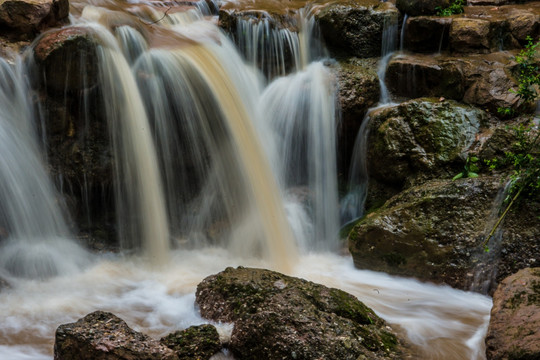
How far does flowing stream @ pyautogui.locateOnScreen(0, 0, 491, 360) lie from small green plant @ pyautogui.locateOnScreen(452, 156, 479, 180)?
134cm

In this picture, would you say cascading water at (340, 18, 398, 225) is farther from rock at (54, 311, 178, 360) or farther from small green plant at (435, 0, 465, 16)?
rock at (54, 311, 178, 360)

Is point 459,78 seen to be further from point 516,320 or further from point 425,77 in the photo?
point 516,320

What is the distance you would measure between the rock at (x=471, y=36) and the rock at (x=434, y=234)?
8.39 feet

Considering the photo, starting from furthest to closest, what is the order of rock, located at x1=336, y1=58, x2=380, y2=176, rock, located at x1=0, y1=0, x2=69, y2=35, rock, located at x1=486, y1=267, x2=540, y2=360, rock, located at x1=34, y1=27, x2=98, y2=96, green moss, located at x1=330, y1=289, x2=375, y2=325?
rock, located at x1=336, y1=58, x2=380, y2=176, rock, located at x1=0, y1=0, x2=69, y2=35, rock, located at x1=34, y1=27, x2=98, y2=96, green moss, located at x1=330, y1=289, x2=375, y2=325, rock, located at x1=486, y1=267, x2=540, y2=360

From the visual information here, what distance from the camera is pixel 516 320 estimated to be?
3.16 meters

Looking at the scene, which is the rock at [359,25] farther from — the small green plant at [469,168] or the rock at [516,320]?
the rock at [516,320]

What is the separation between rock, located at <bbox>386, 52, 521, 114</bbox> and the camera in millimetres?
5730

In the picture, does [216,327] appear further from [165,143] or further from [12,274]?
[165,143]

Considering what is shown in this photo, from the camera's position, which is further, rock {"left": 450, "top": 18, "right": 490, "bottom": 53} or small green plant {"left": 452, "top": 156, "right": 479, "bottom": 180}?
rock {"left": 450, "top": 18, "right": 490, "bottom": 53}

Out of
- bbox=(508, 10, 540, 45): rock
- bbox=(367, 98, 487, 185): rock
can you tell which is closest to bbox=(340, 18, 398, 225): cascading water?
bbox=(367, 98, 487, 185): rock

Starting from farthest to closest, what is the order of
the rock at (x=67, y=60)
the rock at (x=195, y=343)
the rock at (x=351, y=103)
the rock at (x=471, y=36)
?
the rock at (x=471, y=36)
the rock at (x=351, y=103)
the rock at (x=67, y=60)
the rock at (x=195, y=343)

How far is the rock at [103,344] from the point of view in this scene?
9.31 feet

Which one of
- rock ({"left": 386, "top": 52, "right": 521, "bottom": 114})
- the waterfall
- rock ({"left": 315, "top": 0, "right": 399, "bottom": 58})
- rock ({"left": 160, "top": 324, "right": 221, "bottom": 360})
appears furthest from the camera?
rock ({"left": 315, "top": 0, "right": 399, "bottom": 58})

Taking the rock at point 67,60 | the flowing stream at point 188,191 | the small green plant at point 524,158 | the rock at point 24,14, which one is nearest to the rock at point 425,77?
the small green plant at point 524,158
